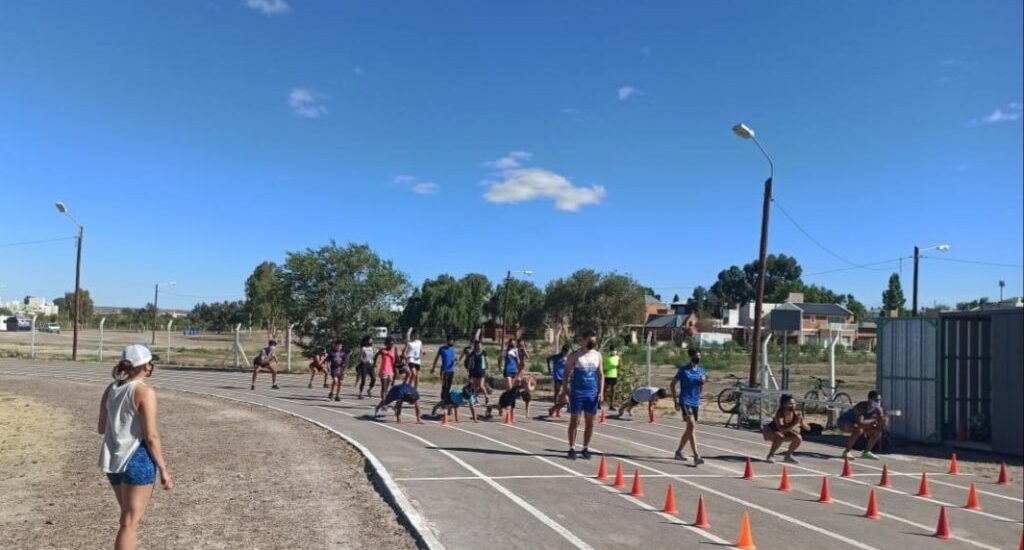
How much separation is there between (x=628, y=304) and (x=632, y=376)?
4686 cm

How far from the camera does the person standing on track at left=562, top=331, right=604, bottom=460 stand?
35.2 feet

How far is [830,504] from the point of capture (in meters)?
8.52

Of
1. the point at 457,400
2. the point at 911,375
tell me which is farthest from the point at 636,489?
the point at 911,375

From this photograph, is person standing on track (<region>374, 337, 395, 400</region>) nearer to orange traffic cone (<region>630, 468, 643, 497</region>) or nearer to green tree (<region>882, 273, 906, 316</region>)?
orange traffic cone (<region>630, 468, 643, 497</region>)

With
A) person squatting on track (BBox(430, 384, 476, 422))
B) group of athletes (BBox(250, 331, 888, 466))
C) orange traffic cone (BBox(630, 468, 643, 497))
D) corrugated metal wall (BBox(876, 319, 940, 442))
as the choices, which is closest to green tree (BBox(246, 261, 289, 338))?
group of athletes (BBox(250, 331, 888, 466))

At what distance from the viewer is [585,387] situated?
10.8 meters

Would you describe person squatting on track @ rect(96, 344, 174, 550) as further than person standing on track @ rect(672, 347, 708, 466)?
No

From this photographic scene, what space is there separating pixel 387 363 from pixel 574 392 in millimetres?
7159

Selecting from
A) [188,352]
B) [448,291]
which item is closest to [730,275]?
[448,291]

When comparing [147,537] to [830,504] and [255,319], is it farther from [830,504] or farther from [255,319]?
[255,319]

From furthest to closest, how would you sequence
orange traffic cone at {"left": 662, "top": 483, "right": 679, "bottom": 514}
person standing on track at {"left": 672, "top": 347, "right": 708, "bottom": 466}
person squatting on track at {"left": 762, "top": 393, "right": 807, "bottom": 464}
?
person squatting on track at {"left": 762, "top": 393, "right": 807, "bottom": 464}
person standing on track at {"left": 672, "top": 347, "right": 708, "bottom": 466}
orange traffic cone at {"left": 662, "top": 483, "right": 679, "bottom": 514}

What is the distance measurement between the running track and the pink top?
7.35 feet

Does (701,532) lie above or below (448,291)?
below

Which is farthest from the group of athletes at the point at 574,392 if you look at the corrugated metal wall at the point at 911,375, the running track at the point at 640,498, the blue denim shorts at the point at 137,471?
the blue denim shorts at the point at 137,471
